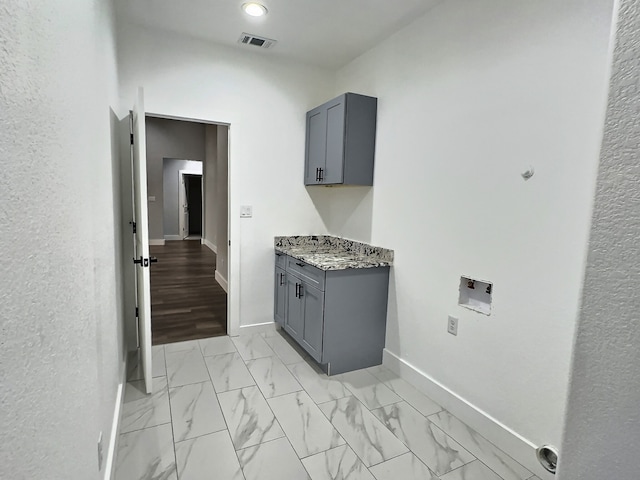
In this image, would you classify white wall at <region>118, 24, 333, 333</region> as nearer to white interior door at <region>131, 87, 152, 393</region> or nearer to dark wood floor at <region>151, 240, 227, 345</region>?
dark wood floor at <region>151, 240, 227, 345</region>

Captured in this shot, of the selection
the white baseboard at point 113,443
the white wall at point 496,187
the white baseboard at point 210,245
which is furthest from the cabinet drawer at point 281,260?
the white baseboard at point 210,245

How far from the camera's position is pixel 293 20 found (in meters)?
2.78

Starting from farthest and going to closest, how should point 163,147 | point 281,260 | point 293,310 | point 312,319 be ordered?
point 163,147, point 281,260, point 293,310, point 312,319

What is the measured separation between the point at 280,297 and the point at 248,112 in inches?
73.2

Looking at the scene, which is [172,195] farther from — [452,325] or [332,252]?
[452,325]

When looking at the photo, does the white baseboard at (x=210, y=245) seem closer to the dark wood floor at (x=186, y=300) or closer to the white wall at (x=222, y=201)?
the dark wood floor at (x=186, y=300)

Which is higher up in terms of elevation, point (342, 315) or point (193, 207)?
point (193, 207)

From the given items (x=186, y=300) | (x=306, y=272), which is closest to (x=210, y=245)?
(x=186, y=300)

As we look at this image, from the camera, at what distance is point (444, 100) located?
96.6 inches

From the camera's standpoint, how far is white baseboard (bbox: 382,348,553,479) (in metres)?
1.92

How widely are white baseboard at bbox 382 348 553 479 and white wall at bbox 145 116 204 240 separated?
295 inches

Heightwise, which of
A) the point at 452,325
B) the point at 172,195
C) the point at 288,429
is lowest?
the point at 288,429

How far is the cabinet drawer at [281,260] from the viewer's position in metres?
3.48

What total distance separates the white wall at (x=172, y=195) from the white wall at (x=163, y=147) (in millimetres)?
1676
